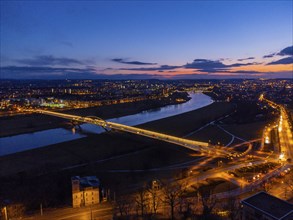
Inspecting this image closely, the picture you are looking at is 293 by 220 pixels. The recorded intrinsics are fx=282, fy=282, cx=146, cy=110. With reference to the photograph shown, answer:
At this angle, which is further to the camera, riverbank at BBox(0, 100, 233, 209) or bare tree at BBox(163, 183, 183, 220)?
riverbank at BBox(0, 100, 233, 209)

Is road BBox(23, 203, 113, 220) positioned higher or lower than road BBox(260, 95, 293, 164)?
lower

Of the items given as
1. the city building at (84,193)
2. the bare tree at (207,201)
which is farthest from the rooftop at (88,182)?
the bare tree at (207,201)

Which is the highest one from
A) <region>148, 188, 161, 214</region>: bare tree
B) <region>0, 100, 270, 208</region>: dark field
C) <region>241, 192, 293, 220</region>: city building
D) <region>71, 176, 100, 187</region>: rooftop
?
<region>241, 192, 293, 220</region>: city building

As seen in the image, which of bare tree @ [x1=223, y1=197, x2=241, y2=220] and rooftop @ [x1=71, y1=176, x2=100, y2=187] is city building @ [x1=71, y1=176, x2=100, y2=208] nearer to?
rooftop @ [x1=71, y1=176, x2=100, y2=187]

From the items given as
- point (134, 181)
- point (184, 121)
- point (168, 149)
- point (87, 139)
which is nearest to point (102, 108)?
point (184, 121)

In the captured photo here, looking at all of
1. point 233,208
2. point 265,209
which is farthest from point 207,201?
point 265,209

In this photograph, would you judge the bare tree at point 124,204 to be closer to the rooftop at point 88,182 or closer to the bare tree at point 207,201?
the rooftop at point 88,182

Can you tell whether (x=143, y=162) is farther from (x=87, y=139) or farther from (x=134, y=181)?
(x=87, y=139)

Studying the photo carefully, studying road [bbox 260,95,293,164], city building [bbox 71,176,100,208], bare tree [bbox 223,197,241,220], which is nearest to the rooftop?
city building [bbox 71,176,100,208]
